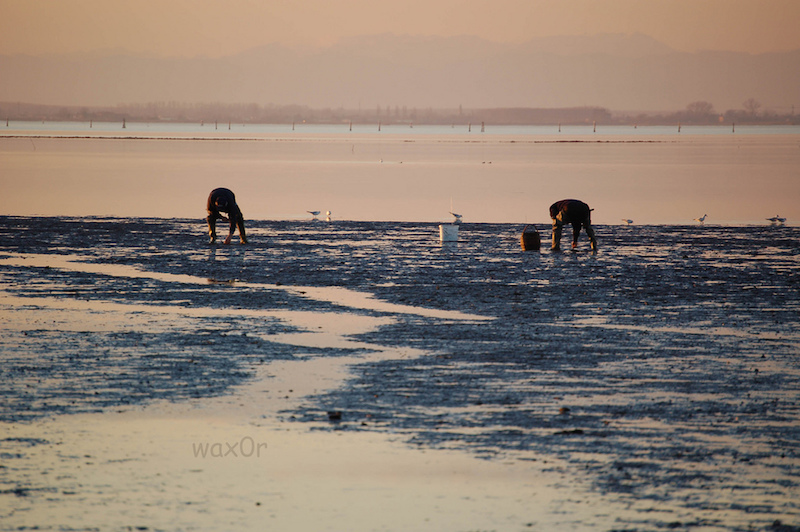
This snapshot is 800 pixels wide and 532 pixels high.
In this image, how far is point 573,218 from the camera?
25.4 meters

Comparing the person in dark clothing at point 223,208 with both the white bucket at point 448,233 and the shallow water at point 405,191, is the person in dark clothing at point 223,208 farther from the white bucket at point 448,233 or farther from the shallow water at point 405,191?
the shallow water at point 405,191

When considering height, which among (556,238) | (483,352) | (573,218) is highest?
(573,218)

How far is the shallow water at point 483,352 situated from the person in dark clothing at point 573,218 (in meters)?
0.84

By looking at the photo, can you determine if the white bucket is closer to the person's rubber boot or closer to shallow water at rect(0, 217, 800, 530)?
shallow water at rect(0, 217, 800, 530)

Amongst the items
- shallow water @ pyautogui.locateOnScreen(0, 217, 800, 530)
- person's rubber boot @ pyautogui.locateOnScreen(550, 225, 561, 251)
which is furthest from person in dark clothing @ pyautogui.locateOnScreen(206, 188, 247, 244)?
person's rubber boot @ pyautogui.locateOnScreen(550, 225, 561, 251)

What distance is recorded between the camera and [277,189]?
181 ft

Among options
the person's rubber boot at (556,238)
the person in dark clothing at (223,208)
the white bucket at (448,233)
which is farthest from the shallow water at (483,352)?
the white bucket at (448,233)

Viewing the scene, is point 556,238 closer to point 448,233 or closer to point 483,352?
point 448,233

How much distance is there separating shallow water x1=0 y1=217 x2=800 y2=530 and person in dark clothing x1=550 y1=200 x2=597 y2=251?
843 millimetres

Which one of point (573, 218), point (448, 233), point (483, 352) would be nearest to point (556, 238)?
point (573, 218)

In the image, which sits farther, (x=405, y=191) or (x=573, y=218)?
(x=405, y=191)

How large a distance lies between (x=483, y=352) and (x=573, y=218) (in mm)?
12880

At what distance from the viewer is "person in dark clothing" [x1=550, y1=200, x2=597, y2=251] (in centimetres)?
2534

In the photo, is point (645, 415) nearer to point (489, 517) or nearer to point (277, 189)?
point (489, 517)
